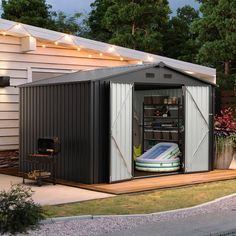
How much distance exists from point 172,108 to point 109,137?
3.69 meters

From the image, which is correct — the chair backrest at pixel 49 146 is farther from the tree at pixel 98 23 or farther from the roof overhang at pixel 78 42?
the tree at pixel 98 23

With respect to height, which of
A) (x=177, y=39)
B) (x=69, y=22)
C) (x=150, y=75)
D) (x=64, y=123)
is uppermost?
(x=69, y=22)

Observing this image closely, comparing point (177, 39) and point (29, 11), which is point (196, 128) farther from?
point (29, 11)

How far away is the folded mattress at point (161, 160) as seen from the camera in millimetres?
12641

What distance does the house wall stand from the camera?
13.7m

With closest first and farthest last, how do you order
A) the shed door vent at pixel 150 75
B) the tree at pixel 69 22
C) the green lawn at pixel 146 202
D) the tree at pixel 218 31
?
the green lawn at pixel 146 202
the shed door vent at pixel 150 75
the tree at pixel 218 31
the tree at pixel 69 22

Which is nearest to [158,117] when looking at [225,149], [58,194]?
[225,149]

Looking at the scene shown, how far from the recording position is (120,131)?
37.1 feet

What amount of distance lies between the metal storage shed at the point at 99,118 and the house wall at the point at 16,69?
963mm

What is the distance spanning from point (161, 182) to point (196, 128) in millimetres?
2025

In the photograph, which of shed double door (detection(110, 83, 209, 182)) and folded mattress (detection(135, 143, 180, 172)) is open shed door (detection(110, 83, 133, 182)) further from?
folded mattress (detection(135, 143, 180, 172))

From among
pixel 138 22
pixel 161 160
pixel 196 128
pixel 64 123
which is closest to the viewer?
pixel 64 123

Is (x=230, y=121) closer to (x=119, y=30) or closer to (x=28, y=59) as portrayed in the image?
(x=28, y=59)

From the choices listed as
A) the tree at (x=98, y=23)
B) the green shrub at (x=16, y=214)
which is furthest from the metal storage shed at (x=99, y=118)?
the tree at (x=98, y=23)
